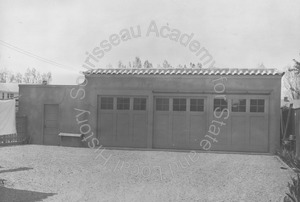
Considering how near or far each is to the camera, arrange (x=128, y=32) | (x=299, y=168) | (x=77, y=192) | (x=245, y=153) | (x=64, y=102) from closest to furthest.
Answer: (x=77, y=192), (x=299, y=168), (x=128, y=32), (x=245, y=153), (x=64, y=102)

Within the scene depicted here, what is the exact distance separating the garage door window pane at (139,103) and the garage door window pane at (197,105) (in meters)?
2.00

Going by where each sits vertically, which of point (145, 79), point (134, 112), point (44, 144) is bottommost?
point (44, 144)

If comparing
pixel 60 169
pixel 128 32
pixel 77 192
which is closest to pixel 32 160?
pixel 60 169

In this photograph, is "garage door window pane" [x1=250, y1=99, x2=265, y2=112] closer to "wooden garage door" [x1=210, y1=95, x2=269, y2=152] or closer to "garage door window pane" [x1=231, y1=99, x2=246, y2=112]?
"wooden garage door" [x1=210, y1=95, x2=269, y2=152]

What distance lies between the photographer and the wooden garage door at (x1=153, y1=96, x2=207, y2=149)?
13.8m

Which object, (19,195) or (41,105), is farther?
(41,105)

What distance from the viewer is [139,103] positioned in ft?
47.0

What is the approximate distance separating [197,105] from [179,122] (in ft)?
3.33

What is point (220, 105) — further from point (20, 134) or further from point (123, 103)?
point (20, 134)

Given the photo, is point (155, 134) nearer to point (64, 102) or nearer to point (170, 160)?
point (170, 160)

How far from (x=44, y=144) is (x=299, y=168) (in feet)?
34.5

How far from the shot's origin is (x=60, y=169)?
9219mm

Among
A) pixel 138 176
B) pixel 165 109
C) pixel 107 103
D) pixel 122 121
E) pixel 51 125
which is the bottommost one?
pixel 138 176

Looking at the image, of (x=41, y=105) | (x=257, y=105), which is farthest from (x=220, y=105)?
(x=41, y=105)
